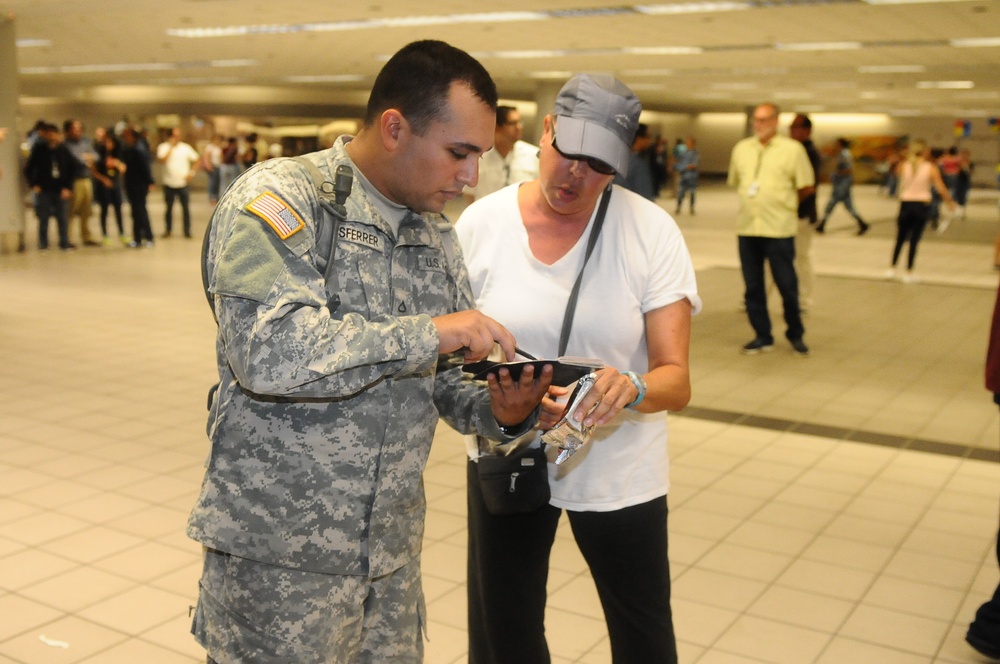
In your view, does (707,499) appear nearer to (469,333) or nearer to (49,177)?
(469,333)

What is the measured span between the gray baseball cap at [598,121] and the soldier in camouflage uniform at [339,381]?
0.37 meters

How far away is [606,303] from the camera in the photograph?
201 centimetres

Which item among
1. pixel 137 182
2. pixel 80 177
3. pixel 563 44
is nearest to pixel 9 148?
pixel 80 177

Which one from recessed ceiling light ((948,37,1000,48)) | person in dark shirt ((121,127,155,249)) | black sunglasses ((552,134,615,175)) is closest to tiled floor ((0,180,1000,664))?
black sunglasses ((552,134,615,175))

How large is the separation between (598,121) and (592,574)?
0.94 meters

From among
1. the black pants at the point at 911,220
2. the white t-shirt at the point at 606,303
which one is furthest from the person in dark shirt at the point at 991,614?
the black pants at the point at 911,220

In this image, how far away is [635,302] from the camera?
6.63 ft

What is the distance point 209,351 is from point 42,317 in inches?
79.4

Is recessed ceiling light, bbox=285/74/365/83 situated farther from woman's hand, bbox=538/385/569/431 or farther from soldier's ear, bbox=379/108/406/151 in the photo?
soldier's ear, bbox=379/108/406/151

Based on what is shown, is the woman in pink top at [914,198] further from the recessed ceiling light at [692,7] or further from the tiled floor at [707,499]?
the recessed ceiling light at [692,7]

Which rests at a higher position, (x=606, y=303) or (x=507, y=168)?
(x=606, y=303)

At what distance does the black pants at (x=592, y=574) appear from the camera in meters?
2.02

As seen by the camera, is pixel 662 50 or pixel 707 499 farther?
pixel 662 50

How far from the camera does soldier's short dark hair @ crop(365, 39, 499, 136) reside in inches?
57.6
